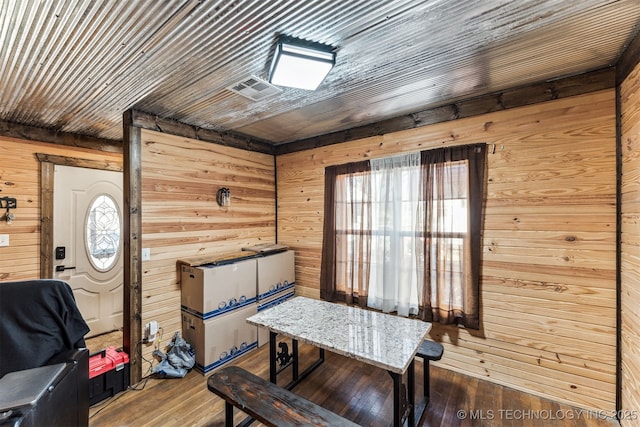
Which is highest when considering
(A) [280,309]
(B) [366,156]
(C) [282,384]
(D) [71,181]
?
(B) [366,156]

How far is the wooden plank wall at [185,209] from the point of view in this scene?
105 inches

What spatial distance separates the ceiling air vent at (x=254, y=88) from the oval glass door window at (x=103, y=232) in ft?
8.72

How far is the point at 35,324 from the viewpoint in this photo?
1.72 meters

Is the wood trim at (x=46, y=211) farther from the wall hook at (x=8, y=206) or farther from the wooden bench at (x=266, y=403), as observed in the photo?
the wooden bench at (x=266, y=403)

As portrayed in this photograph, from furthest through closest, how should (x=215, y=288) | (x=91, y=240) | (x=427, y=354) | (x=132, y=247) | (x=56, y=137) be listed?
(x=91, y=240) < (x=56, y=137) < (x=215, y=288) < (x=132, y=247) < (x=427, y=354)

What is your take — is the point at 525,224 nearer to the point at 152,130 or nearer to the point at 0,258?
the point at 152,130

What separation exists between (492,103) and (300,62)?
1.81 meters

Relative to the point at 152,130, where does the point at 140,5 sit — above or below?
above

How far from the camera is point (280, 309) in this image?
231 cm

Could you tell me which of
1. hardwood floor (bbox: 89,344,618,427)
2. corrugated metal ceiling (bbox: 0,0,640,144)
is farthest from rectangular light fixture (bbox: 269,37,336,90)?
hardwood floor (bbox: 89,344,618,427)

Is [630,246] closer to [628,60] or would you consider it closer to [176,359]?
[628,60]

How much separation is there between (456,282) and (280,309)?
1630 mm

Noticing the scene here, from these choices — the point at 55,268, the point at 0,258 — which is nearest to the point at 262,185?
the point at 55,268

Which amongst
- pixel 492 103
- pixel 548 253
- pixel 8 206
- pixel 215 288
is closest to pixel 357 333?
pixel 215 288
